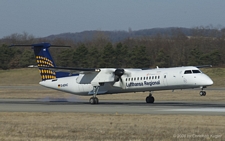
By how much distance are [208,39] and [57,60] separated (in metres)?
40.1

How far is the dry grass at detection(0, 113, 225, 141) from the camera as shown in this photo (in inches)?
649

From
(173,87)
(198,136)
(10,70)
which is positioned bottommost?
(198,136)

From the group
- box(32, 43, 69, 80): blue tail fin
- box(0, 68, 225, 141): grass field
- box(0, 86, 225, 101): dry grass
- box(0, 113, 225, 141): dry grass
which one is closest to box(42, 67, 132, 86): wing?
box(32, 43, 69, 80): blue tail fin

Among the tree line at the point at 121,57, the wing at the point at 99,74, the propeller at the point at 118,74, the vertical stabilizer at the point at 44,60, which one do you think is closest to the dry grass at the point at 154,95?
the vertical stabilizer at the point at 44,60

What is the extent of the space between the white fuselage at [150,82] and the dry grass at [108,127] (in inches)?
404

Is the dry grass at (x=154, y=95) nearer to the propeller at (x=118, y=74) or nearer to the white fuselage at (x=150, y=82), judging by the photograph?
the white fuselage at (x=150, y=82)

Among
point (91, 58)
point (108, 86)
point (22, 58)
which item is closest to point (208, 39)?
point (91, 58)

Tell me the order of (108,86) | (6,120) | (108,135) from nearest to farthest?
(108,135) < (6,120) < (108,86)

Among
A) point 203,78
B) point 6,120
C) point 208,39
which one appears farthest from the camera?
point 208,39

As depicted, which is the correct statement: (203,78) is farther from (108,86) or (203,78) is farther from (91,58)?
(91,58)

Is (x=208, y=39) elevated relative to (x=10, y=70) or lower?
elevated

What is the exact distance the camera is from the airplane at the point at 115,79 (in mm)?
34250

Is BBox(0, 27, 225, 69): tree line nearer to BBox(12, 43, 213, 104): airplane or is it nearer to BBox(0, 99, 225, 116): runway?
BBox(12, 43, 213, 104): airplane

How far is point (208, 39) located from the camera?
394 feet
